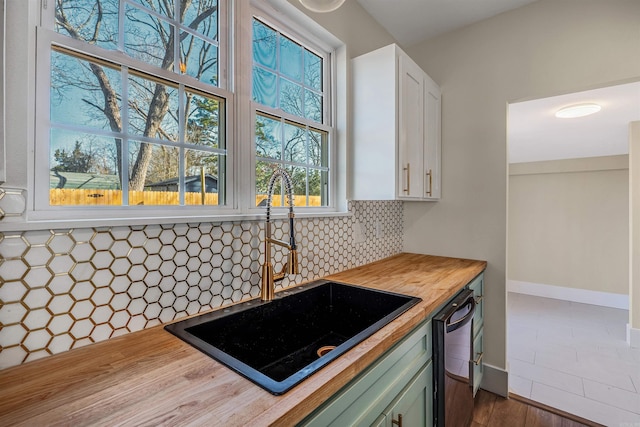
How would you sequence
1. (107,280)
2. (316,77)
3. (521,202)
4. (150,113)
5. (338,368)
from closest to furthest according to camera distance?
(338,368) → (107,280) → (150,113) → (316,77) → (521,202)

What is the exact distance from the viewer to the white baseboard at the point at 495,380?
6.70ft

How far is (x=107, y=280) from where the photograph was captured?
874 mm

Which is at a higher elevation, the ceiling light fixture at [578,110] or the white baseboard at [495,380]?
the ceiling light fixture at [578,110]

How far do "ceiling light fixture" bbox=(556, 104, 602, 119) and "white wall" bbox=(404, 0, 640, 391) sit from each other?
128 centimetres

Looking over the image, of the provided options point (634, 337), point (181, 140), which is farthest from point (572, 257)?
point (181, 140)

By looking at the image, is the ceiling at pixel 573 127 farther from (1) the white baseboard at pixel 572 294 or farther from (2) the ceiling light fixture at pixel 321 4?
(2) the ceiling light fixture at pixel 321 4

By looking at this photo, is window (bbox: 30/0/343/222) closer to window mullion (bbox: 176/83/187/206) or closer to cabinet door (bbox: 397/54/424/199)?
window mullion (bbox: 176/83/187/206)

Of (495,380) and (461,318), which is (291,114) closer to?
(461,318)

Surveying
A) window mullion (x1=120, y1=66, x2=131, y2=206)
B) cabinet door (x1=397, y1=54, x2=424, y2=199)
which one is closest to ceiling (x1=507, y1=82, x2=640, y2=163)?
cabinet door (x1=397, y1=54, x2=424, y2=199)

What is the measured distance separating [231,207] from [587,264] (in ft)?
18.5

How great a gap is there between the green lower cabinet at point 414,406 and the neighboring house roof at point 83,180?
113 centimetres

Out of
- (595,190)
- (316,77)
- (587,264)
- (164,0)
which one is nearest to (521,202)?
(595,190)

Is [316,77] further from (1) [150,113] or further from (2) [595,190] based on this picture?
(2) [595,190]

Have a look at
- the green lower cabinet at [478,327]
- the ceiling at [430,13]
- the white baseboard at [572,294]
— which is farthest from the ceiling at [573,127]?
the white baseboard at [572,294]
